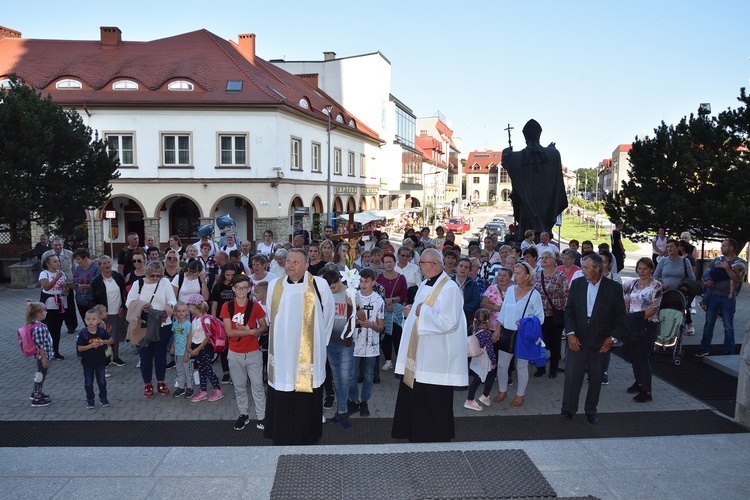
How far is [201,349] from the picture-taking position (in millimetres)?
7477

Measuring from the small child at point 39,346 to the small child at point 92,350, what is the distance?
1.64 ft

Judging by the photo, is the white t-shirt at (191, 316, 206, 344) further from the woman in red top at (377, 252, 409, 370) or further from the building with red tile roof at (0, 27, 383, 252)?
the building with red tile roof at (0, 27, 383, 252)

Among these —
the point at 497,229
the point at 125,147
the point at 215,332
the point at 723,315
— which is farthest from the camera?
the point at 497,229

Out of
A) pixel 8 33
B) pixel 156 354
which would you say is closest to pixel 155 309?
pixel 156 354

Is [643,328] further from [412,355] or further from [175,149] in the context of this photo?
[175,149]

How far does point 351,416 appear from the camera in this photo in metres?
7.11

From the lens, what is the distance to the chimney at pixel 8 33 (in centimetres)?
3759

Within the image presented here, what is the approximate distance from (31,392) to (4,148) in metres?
13.6

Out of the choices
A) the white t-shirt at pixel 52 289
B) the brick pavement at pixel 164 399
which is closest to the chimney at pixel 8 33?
the white t-shirt at pixel 52 289

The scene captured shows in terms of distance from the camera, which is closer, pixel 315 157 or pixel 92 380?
pixel 92 380

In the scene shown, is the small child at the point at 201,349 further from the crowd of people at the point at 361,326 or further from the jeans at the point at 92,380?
the jeans at the point at 92,380

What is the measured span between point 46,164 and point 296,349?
1903 centimetres

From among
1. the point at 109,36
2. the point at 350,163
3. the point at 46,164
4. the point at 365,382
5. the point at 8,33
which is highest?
the point at 8,33

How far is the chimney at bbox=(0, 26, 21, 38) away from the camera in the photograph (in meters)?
37.6
